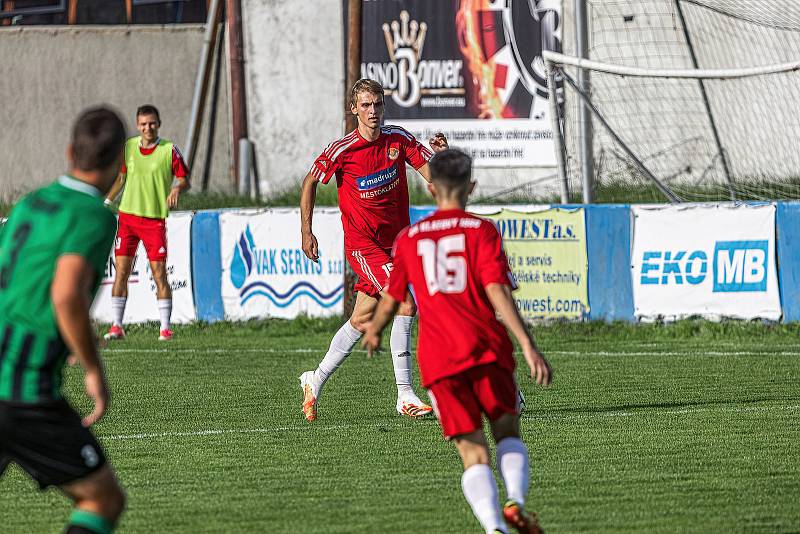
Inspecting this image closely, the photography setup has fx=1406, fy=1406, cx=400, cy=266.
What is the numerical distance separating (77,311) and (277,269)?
37.6ft

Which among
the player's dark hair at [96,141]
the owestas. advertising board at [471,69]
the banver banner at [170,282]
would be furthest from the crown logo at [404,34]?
the player's dark hair at [96,141]

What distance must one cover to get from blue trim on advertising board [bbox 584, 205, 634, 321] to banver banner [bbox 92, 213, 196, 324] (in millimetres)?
4634

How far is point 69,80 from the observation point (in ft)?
89.1

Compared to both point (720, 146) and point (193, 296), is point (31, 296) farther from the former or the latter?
point (720, 146)

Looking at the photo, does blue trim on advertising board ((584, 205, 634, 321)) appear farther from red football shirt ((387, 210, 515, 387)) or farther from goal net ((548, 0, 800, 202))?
red football shirt ((387, 210, 515, 387))

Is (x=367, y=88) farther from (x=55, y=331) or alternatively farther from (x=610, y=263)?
(x=610, y=263)

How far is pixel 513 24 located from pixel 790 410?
1532 cm

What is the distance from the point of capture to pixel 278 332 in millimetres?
15797

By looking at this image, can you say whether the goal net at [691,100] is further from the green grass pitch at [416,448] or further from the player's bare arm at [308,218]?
the player's bare arm at [308,218]

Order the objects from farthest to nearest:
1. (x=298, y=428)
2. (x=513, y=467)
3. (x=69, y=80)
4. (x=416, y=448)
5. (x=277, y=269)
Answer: (x=69, y=80) → (x=277, y=269) → (x=298, y=428) → (x=416, y=448) → (x=513, y=467)

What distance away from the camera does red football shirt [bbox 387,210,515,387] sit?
5.57m

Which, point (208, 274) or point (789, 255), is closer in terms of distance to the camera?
point (789, 255)

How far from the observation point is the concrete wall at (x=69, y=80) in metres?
27.0

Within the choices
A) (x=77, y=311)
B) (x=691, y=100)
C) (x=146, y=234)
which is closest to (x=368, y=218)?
(x=77, y=311)
